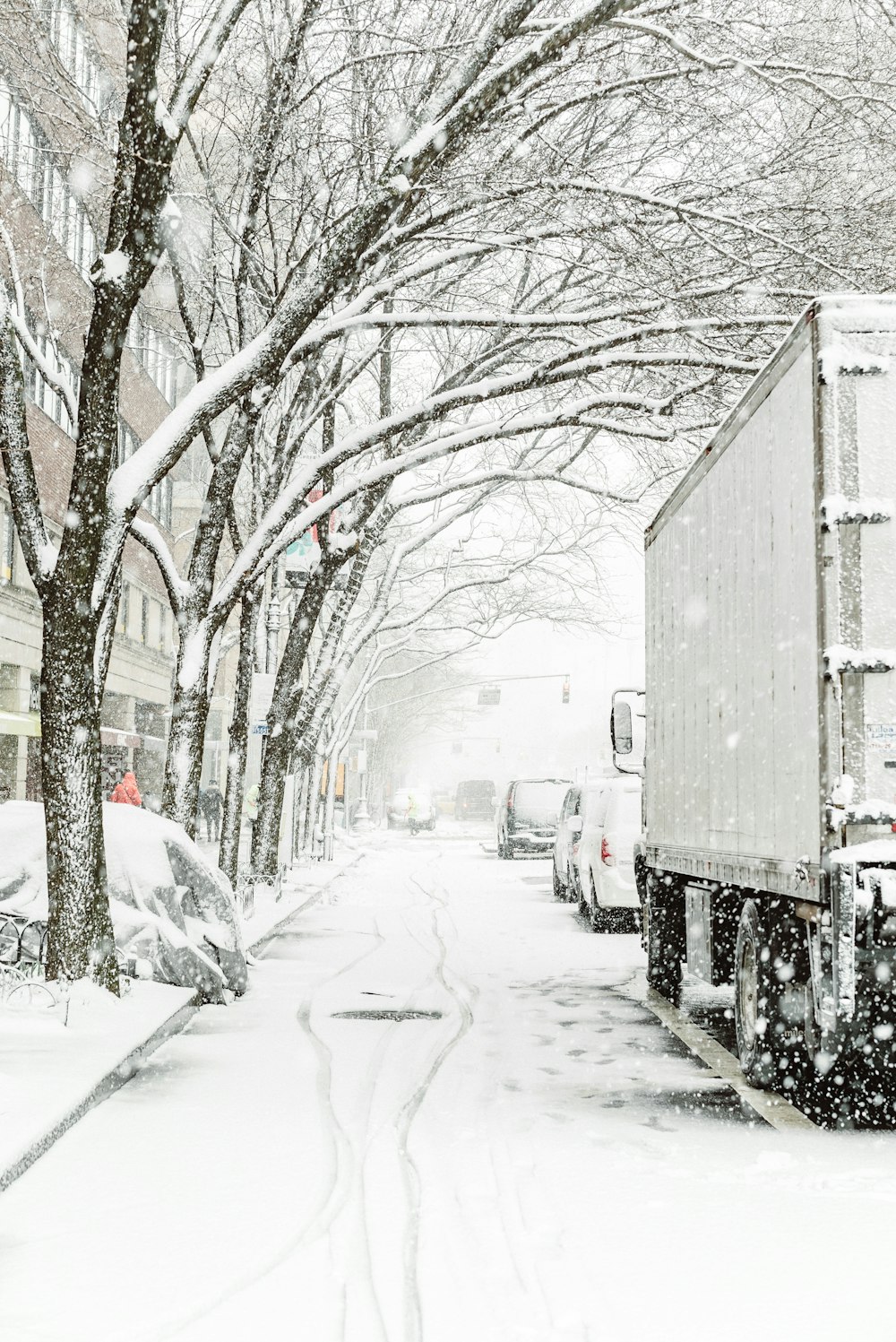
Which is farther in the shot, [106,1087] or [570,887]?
[570,887]

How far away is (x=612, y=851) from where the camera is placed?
716 inches

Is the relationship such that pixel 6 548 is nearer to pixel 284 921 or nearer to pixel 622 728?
pixel 284 921

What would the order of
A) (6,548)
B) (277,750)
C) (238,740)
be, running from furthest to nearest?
(6,548) → (277,750) → (238,740)

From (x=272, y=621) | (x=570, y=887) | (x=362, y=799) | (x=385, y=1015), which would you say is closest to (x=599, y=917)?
(x=570, y=887)

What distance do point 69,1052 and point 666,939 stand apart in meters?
5.71

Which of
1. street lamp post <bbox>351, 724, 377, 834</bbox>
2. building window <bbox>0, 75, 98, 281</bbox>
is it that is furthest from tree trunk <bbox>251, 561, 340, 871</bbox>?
street lamp post <bbox>351, 724, 377, 834</bbox>

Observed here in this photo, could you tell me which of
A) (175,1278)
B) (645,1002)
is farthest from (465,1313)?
(645,1002)

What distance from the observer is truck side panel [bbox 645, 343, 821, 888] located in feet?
23.1

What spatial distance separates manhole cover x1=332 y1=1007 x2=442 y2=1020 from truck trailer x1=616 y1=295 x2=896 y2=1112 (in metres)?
2.37

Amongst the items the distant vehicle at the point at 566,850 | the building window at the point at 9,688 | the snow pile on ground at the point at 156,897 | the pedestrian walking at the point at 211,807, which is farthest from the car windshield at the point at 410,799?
the snow pile on ground at the point at 156,897

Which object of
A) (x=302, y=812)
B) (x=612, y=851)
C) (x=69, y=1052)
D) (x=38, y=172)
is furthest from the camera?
(x=302, y=812)

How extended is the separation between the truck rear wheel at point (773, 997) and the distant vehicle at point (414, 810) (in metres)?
53.2

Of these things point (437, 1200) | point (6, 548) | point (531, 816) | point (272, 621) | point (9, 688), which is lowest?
point (437, 1200)

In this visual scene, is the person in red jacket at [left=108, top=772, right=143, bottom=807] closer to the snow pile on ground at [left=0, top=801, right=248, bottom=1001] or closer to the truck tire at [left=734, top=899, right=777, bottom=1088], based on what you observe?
the snow pile on ground at [left=0, top=801, right=248, bottom=1001]
